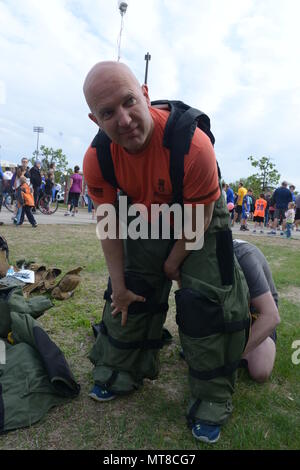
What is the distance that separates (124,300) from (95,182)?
692mm

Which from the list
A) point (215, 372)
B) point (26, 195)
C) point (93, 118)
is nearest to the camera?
point (93, 118)

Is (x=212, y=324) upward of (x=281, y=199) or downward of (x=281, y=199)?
downward

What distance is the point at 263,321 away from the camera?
2.51m

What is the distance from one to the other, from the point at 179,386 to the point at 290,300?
2.55 meters

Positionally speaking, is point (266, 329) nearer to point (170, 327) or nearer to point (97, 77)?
point (170, 327)

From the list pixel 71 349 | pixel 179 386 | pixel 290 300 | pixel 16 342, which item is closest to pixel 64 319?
pixel 71 349

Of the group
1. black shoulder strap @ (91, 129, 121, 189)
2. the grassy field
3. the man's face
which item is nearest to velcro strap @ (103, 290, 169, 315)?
the grassy field

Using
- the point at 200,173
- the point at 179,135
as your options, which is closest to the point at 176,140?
the point at 179,135

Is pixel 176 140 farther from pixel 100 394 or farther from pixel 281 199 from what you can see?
pixel 281 199

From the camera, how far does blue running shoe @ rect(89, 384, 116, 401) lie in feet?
7.21

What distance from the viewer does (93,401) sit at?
2197 mm

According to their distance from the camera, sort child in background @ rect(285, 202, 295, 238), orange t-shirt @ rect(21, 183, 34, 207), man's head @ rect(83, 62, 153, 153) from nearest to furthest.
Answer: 1. man's head @ rect(83, 62, 153, 153)
2. orange t-shirt @ rect(21, 183, 34, 207)
3. child in background @ rect(285, 202, 295, 238)

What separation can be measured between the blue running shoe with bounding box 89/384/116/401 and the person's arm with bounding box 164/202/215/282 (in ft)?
2.56

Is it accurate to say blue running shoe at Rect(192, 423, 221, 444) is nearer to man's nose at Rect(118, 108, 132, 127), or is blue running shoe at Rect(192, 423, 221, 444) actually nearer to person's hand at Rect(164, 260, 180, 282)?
person's hand at Rect(164, 260, 180, 282)
